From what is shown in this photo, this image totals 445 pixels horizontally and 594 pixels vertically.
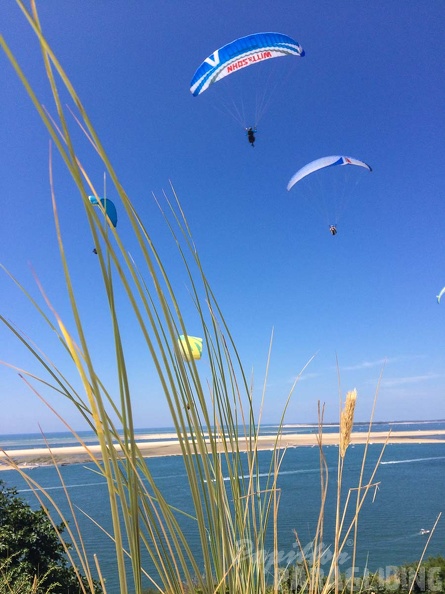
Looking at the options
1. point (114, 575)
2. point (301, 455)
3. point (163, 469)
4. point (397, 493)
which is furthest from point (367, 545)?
point (301, 455)

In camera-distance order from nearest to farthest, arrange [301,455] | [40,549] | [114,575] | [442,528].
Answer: [40,549] → [114,575] → [442,528] → [301,455]

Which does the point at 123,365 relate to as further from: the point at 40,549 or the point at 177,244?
the point at 40,549

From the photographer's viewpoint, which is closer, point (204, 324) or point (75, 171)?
point (75, 171)

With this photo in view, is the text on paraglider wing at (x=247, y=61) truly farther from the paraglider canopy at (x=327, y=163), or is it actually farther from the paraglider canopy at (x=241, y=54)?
the paraglider canopy at (x=327, y=163)

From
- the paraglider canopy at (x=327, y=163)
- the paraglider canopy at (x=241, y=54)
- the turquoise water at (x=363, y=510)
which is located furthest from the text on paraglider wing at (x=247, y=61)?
the turquoise water at (x=363, y=510)

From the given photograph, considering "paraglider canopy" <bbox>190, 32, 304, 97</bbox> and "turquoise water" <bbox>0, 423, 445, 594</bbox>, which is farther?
"turquoise water" <bbox>0, 423, 445, 594</bbox>

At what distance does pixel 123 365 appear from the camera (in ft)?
1.70

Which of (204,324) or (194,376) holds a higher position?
(204,324)

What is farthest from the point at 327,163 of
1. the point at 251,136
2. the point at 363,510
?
the point at 363,510

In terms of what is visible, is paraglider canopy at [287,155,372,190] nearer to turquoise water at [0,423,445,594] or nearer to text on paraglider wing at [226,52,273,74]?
text on paraglider wing at [226,52,273,74]

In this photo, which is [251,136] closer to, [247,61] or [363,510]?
[247,61]

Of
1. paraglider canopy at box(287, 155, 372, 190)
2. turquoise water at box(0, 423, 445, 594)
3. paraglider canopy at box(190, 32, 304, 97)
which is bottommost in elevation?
turquoise water at box(0, 423, 445, 594)

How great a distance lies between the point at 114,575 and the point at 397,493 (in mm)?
19358

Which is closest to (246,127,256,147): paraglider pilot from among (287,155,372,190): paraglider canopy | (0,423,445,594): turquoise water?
(287,155,372,190): paraglider canopy
